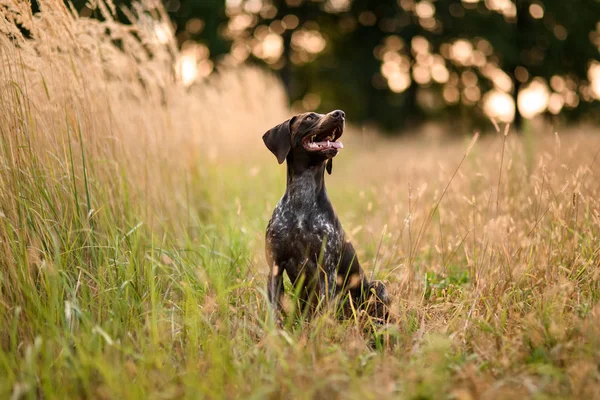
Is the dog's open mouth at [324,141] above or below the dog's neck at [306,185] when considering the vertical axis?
above

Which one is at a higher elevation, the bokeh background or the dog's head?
the bokeh background

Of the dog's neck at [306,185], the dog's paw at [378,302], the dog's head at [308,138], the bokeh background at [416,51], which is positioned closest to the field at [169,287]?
the dog's paw at [378,302]

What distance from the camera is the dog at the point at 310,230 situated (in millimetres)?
2893

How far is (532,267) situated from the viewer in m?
3.14

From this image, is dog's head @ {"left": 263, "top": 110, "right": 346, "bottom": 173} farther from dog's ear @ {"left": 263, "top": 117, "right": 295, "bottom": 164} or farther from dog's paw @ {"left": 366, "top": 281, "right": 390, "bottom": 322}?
dog's paw @ {"left": 366, "top": 281, "right": 390, "bottom": 322}

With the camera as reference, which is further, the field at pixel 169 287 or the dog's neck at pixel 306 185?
the dog's neck at pixel 306 185

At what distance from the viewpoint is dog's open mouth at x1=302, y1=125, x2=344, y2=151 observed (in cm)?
288

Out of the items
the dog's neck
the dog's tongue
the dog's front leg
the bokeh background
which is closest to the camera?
the dog's front leg

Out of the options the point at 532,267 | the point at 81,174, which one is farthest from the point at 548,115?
the point at 81,174

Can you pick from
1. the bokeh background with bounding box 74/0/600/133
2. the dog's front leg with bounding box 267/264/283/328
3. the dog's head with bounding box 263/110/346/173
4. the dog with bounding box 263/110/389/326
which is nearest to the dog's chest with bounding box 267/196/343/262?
the dog with bounding box 263/110/389/326

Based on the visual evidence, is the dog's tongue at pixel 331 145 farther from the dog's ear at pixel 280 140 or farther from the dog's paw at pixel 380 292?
the dog's paw at pixel 380 292

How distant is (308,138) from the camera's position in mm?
3006

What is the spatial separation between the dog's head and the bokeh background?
14.7 metres

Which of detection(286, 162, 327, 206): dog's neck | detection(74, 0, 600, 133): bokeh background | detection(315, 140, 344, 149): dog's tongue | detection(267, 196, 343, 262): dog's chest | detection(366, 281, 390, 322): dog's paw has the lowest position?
detection(366, 281, 390, 322): dog's paw
